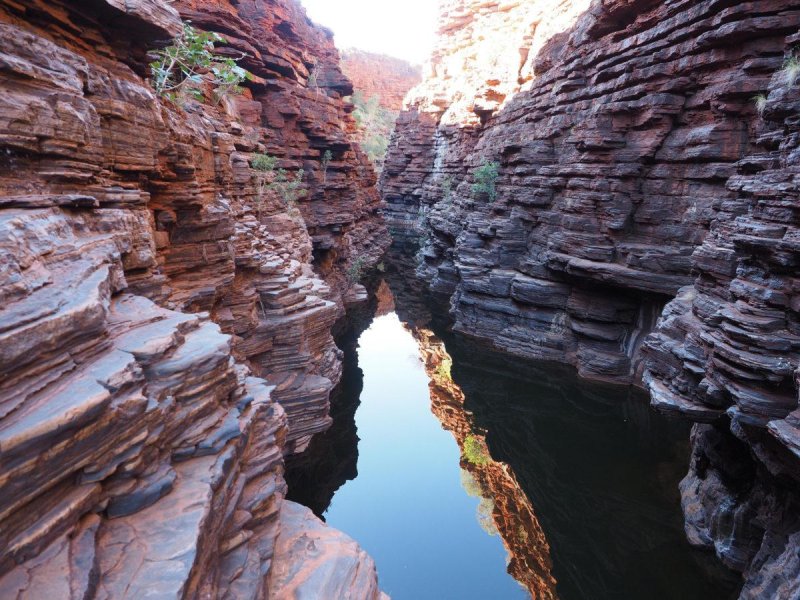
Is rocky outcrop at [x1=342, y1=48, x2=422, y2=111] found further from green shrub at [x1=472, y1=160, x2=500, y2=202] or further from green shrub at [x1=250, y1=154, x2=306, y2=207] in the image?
green shrub at [x1=250, y1=154, x2=306, y2=207]

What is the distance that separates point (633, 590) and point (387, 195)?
141 ft

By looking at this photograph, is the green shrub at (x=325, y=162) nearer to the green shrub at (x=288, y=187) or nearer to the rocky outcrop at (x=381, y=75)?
the green shrub at (x=288, y=187)

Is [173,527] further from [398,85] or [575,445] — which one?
[398,85]

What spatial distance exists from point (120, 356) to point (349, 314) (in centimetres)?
1999

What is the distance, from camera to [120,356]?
3.64 m

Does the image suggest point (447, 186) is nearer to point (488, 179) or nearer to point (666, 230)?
point (488, 179)

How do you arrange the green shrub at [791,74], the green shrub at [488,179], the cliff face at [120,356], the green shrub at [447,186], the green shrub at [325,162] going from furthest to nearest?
1. the green shrub at [447,186]
2. the green shrub at [325,162]
3. the green shrub at [488,179]
4. the green shrub at [791,74]
5. the cliff face at [120,356]

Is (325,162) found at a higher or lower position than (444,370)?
higher

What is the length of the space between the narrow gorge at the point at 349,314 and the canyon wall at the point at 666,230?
70 mm

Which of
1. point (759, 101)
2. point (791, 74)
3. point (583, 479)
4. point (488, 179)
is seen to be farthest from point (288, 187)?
point (791, 74)

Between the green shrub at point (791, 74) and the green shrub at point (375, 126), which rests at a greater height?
the green shrub at point (791, 74)

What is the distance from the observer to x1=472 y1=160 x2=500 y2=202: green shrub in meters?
22.2

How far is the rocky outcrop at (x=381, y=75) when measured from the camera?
65.0 m

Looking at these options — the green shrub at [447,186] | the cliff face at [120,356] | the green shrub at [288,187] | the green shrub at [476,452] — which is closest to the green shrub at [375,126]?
the green shrub at [447,186]
